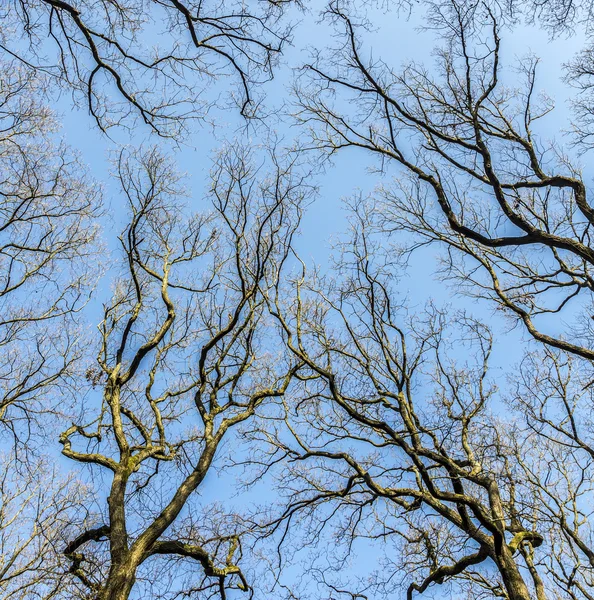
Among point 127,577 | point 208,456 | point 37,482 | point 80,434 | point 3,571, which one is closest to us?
point 127,577

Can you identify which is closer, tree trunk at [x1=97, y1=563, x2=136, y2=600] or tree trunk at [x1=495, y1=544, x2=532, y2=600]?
tree trunk at [x1=97, y1=563, x2=136, y2=600]

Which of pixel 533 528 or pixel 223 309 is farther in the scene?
pixel 223 309

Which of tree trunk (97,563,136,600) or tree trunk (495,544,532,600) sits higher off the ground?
tree trunk (97,563,136,600)

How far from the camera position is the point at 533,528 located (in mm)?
8117

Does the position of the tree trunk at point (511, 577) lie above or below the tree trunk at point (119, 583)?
below

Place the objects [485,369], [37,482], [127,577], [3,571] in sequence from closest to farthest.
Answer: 1. [127,577]
2. [3,571]
3. [37,482]
4. [485,369]

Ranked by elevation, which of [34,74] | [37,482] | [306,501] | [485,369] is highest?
[34,74]

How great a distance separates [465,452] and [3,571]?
736 cm

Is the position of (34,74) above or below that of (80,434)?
above

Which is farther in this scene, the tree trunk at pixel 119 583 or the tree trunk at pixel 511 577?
the tree trunk at pixel 511 577

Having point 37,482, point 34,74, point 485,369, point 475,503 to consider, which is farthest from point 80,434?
point 485,369

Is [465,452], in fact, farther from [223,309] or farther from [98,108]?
[98,108]

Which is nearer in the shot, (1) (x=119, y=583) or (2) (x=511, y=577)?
(1) (x=119, y=583)

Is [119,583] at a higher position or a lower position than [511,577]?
higher
